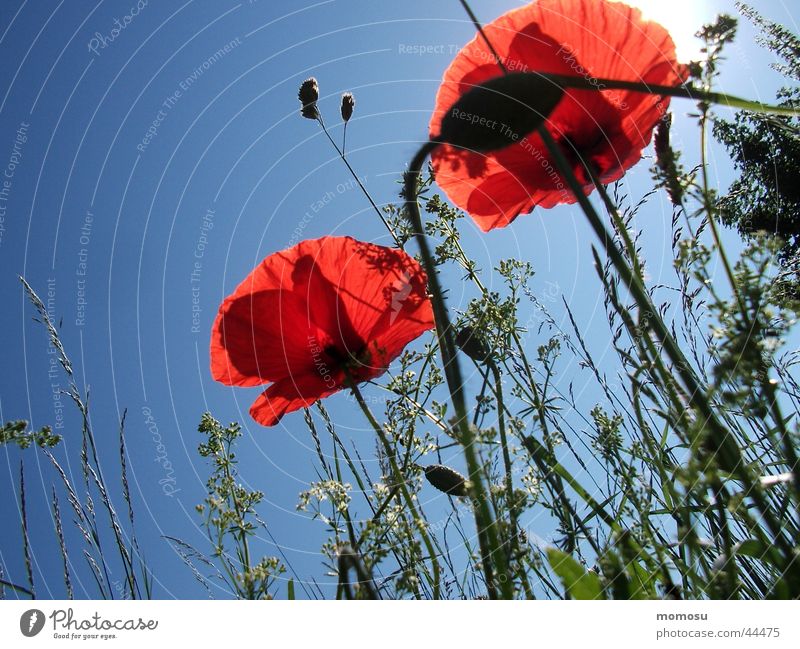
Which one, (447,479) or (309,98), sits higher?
(309,98)

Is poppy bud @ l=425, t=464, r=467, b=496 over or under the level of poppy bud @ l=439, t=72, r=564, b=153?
under

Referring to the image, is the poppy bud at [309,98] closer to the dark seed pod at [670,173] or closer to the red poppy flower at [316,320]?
the red poppy flower at [316,320]

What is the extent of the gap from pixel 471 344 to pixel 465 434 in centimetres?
15

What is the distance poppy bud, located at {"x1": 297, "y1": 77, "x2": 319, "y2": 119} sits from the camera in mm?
562

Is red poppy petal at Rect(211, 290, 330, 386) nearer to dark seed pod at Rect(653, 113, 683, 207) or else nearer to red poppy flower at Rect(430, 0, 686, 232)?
red poppy flower at Rect(430, 0, 686, 232)

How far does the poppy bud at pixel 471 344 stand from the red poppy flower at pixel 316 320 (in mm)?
36

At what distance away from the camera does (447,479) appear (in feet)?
1.50

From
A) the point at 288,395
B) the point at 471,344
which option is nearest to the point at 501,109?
the point at 471,344

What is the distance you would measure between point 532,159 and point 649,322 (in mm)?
190

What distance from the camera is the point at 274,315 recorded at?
596 mm

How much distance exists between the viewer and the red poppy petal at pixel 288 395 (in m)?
0.60

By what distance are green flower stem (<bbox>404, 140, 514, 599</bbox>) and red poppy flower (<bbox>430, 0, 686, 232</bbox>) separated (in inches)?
1.4

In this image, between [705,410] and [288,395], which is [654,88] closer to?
[705,410]

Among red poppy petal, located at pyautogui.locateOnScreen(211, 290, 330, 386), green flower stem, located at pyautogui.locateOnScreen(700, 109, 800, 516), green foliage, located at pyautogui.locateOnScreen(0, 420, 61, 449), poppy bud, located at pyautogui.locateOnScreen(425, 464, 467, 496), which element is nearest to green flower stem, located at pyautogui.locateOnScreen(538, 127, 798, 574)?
green flower stem, located at pyautogui.locateOnScreen(700, 109, 800, 516)
